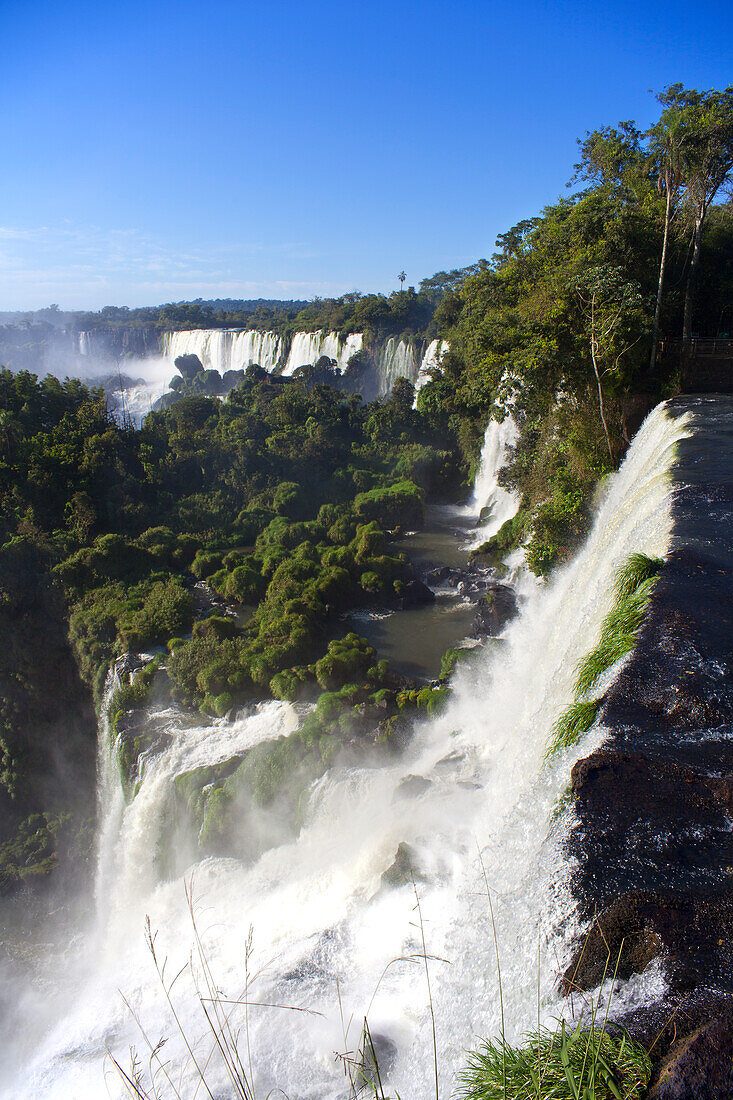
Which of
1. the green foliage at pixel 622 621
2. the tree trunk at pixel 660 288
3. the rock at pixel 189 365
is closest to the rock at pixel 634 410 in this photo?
the tree trunk at pixel 660 288

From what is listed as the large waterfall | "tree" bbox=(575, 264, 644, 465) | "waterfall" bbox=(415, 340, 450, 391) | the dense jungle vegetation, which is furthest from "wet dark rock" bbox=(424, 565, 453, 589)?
the large waterfall

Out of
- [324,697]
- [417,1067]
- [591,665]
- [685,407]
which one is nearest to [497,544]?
[685,407]

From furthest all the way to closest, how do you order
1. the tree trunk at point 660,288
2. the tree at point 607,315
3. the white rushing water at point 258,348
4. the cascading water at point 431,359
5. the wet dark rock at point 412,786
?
1. the white rushing water at point 258,348
2. the cascading water at point 431,359
3. the tree trunk at point 660,288
4. the tree at point 607,315
5. the wet dark rock at point 412,786

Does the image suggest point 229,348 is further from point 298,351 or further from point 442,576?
point 442,576

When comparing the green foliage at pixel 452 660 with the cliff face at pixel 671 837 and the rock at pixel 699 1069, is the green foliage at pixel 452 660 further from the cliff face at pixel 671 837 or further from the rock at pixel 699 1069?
the rock at pixel 699 1069

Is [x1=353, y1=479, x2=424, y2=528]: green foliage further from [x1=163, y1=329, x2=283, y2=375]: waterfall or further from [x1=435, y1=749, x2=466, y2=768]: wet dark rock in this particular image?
[x1=163, y1=329, x2=283, y2=375]: waterfall
